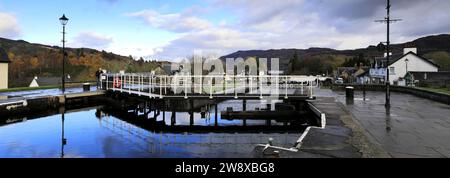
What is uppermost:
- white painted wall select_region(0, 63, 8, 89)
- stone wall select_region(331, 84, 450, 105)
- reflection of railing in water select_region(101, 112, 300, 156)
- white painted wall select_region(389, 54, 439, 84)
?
white painted wall select_region(389, 54, 439, 84)

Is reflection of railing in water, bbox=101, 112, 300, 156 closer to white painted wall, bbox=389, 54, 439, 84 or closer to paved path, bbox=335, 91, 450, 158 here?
paved path, bbox=335, 91, 450, 158

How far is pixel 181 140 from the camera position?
13156mm

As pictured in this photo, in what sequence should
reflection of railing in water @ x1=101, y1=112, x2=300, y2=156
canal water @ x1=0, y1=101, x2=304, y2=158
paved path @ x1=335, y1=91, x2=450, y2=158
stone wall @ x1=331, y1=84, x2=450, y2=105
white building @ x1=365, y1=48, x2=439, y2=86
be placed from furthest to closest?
white building @ x1=365, y1=48, x2=439, y2=86, stone wall @ x1=331, y1=84, x2=450, y2=105, reflection of railing in water @ x1=101, y1=112, x2=300, y2=156, canal water @ x1=0, y1=101, x2=304, y2=158, paved path @ x1=335, y1=91, x2=450, y2=158

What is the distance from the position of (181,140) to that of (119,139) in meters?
2.39

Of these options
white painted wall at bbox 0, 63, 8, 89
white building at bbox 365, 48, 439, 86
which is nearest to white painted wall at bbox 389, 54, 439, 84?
white building at bbox 365, 48, 439, 86

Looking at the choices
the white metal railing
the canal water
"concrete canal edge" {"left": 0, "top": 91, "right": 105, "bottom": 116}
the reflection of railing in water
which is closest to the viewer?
the canal water

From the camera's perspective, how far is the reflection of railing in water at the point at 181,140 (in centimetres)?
1153

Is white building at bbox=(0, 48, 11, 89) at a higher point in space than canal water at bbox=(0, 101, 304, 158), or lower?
higher

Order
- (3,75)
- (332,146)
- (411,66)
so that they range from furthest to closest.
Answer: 1. (411,66)
2. (3,75)
3. (332,146)

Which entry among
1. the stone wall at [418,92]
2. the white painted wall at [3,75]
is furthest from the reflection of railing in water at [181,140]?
the white painted wall at [3,75]

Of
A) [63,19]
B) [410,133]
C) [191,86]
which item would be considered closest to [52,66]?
[63,19]

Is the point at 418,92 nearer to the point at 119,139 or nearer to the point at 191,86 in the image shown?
the point at 191,86

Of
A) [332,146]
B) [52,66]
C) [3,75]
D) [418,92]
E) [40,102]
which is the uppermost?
[52,66]

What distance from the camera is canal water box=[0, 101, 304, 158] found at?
34.9ft
